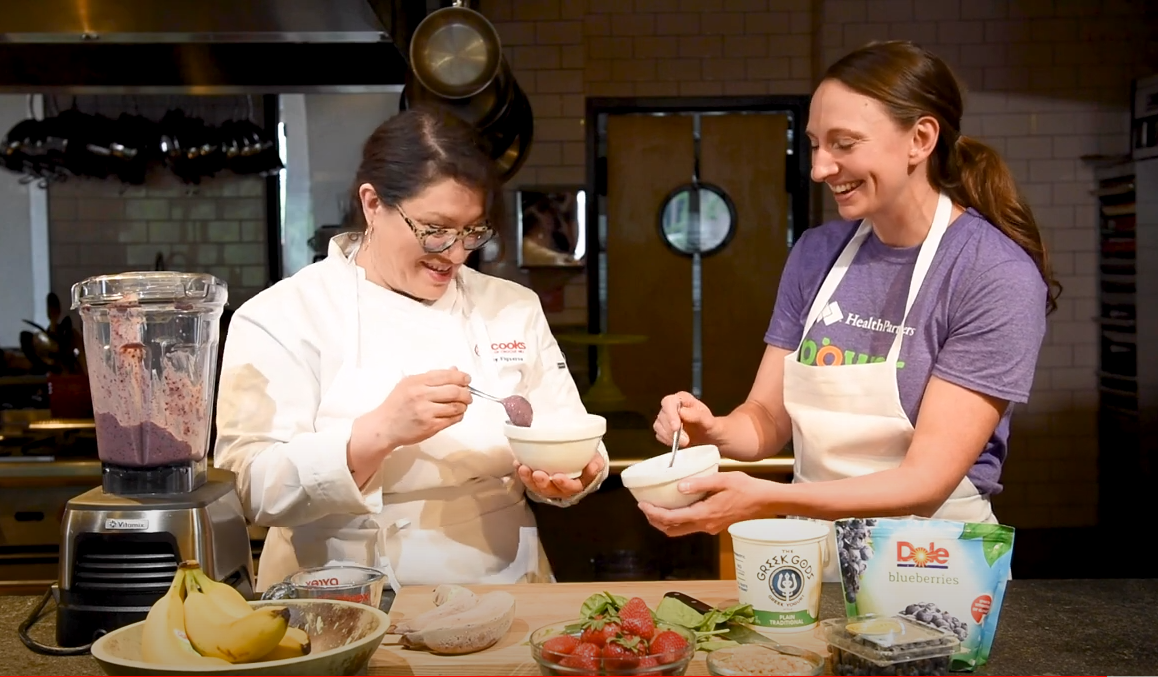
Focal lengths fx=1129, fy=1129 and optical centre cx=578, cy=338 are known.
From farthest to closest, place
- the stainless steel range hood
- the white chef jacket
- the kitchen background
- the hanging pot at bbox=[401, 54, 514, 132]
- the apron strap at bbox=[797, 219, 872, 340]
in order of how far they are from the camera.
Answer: the kitchen background → the hanging pot at bbox=[401, 54, 514, 132] → the stainless steel range hood → the apron strap at bbox=[797, 219, 872, 340] → the white chef jacket

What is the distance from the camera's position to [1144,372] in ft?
16.9

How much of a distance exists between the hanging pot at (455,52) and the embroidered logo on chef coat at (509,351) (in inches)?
56.0

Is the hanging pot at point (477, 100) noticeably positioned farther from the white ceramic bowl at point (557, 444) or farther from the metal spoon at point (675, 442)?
the white ceramic bowl at point (557, 444)

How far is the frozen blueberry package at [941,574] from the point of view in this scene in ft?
4.82

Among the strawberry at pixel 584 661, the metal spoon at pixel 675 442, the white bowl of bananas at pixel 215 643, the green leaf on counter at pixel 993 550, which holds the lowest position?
the strawberry at pixel 584 661

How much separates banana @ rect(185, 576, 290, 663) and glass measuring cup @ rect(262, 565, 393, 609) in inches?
9.2

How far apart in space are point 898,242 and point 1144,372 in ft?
11.7

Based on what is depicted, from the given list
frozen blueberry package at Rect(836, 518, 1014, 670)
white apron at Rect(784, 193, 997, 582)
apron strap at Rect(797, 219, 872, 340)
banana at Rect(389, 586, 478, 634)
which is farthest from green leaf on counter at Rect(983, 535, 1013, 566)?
apron strap at Rect(797, 219, 872, 340)

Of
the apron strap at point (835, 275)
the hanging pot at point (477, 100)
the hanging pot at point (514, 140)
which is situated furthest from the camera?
the hanging pot at point (514, 140)

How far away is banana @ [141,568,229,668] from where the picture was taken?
1352 mm

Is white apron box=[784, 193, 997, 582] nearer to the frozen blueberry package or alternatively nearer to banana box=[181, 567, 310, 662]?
the frozen blueberry package

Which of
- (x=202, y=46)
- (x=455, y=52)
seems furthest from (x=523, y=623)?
(x=202, y=46)

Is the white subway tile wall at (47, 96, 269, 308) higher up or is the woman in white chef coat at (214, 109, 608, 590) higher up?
the white subway tile wall at (47, 96, 269, 308)

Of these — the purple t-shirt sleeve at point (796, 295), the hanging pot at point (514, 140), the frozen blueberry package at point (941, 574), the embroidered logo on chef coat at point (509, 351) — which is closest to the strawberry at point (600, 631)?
the frozen blueberry package at point (941, 574)
